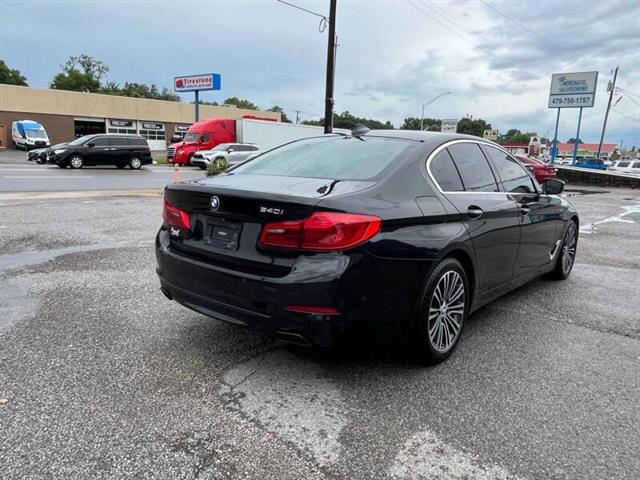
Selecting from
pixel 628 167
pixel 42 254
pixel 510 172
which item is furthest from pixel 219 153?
pixel 628 167

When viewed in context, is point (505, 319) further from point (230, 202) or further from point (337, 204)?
point (230, 202)

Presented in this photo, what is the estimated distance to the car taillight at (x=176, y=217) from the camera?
11.0 feet

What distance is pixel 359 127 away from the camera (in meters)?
4.45

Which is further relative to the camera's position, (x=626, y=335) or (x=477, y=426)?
(x=626, y=335)

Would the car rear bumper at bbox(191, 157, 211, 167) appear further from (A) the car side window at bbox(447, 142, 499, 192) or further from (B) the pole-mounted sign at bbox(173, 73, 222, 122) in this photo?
(A) the car side window at bbox(447, 142, 499, 192)

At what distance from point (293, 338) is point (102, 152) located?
2361cm

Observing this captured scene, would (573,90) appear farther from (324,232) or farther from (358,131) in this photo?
(324,232)

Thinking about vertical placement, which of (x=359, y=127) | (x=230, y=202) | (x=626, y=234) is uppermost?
(x=359, y=127)

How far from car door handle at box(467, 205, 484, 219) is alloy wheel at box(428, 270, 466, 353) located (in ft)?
1.56

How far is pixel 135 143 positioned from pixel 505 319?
944 inches

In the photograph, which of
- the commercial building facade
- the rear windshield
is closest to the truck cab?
the commercial building facade

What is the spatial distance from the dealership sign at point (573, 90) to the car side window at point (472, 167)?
3751 centimetres

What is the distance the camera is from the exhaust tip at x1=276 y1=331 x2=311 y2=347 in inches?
111

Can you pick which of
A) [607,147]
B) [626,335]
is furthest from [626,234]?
[607,147]
